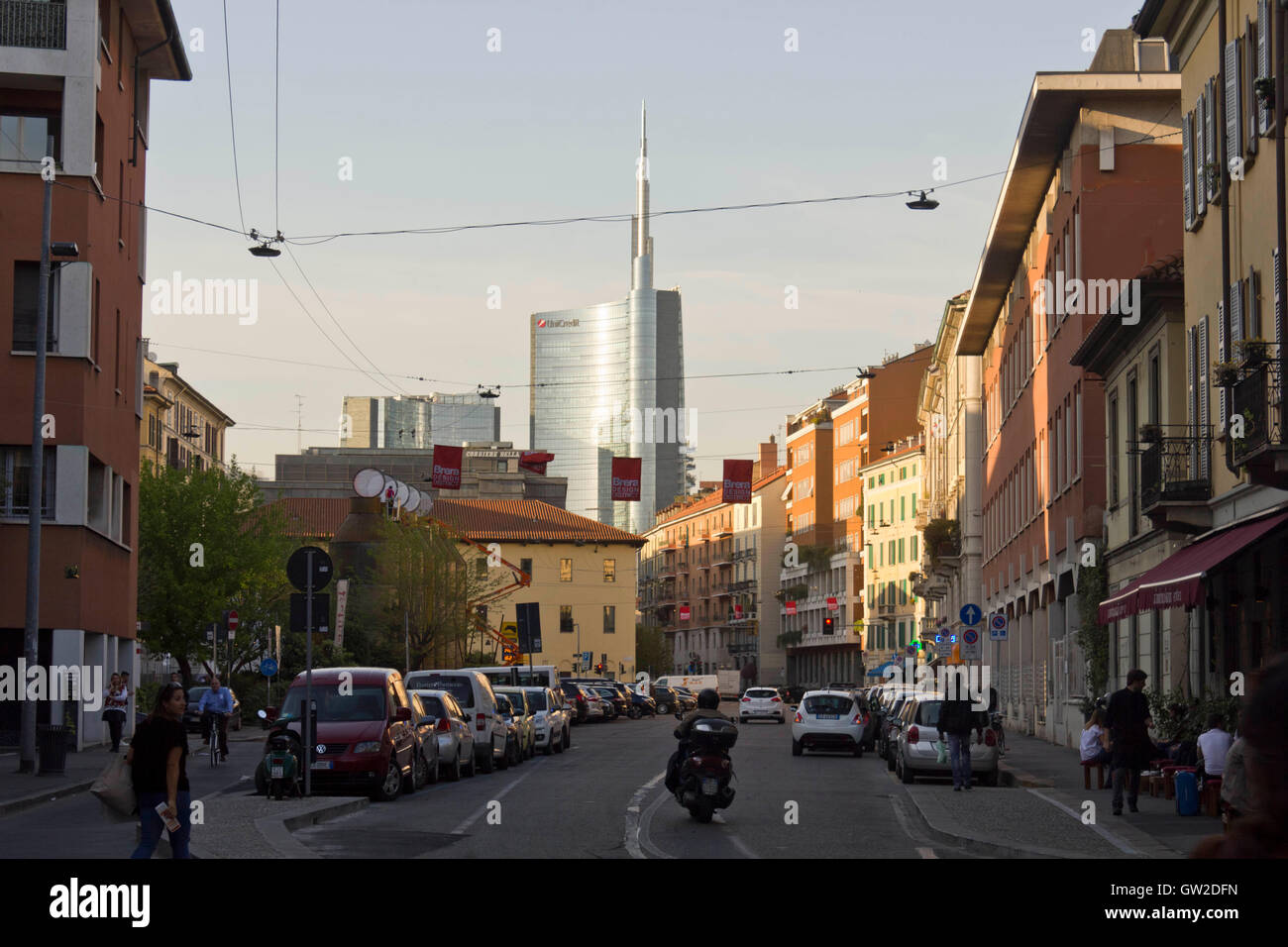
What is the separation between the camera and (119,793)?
12602mm

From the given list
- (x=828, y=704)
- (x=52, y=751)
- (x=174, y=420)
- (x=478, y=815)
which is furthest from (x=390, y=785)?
(x=174, y=420)

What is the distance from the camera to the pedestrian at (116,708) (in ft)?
119

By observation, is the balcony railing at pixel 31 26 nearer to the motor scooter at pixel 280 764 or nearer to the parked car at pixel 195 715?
the parked car at pixel 195 715

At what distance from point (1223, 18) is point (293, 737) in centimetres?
1574

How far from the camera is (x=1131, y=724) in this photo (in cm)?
2125

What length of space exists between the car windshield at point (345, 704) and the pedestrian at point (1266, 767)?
21589 millimetres

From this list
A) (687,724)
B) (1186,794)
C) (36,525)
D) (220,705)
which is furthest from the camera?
(220,705)

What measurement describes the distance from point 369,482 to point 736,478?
96.9ft

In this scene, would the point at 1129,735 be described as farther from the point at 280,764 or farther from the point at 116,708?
the point at 116,708

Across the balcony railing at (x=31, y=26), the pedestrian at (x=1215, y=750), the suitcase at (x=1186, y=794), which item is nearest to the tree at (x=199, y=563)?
the balcony railing at (x=31, y=26)

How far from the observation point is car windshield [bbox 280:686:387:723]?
24.6 metres

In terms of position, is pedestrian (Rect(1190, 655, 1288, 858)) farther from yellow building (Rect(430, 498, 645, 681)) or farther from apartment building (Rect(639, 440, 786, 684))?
apartment building (Rect(639, 440, 786, 684))
